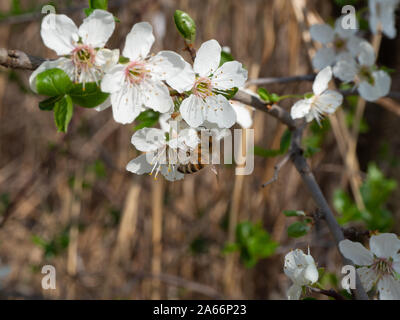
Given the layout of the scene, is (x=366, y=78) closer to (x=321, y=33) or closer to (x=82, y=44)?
(x=321, y=33)

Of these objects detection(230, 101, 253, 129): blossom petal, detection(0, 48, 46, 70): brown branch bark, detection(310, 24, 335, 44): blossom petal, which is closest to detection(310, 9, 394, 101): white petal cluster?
detection(310, 24, 335, 44): blossom petal

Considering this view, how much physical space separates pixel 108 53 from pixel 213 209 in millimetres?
1454

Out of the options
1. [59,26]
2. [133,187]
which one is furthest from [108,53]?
[133,187]

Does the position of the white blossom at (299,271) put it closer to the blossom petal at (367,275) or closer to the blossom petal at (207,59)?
the blossom petal at (367,275)

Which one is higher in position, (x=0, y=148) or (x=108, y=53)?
(x=0, y=148)

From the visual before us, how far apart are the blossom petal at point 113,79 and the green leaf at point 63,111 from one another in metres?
0.08

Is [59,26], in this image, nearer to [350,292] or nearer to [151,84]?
[151,84]

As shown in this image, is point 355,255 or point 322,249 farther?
point 322,249

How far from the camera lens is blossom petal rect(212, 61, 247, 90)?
0.70 metres

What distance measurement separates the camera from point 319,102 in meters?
0.84

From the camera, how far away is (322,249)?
6.54 ft

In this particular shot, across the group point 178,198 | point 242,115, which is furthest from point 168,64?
point 178,198

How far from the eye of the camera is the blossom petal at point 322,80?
79 cm

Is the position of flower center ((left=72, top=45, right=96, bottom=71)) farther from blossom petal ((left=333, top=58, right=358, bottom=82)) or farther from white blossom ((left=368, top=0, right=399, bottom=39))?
white blossom ((left=368, top=0, right=399, bottom=39))
